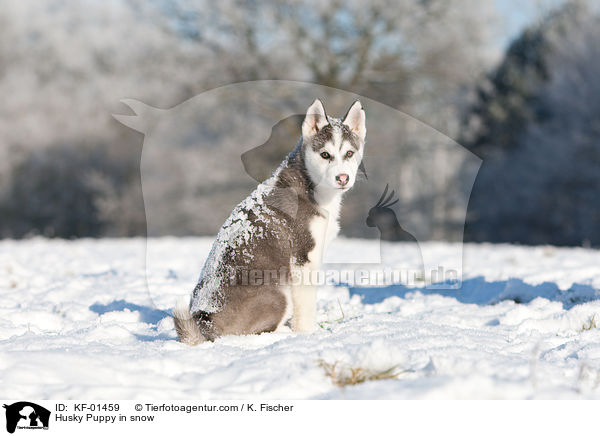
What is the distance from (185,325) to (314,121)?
1.82 metres

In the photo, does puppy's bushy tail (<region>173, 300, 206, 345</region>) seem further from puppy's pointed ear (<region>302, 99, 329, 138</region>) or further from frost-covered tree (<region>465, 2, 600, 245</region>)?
frost-covered tree (<region>465, 2, 600, 245</region>)

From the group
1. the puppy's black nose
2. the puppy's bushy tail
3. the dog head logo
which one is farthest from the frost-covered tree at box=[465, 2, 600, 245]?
the dog head logo

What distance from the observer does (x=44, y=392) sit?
253cm

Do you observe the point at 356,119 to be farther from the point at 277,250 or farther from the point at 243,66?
the point at 243,66

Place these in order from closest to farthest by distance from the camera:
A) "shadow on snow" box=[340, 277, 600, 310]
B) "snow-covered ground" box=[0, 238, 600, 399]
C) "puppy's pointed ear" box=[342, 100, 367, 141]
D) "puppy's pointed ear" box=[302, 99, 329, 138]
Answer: "snow-covered ground" box=[0, 238, 600, 399] < "puppy's pointed ear" box=[302, 99, 329, 138] < "puppy's pointed ear" box=[342, 100, 367, 141] < "shadow on snow" box=[340, 277, 600, 310]

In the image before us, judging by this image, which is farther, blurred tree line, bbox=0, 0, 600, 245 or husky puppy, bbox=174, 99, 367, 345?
blurred tree line, bbox=0, 0, 600, 245

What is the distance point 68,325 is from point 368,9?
1638cm

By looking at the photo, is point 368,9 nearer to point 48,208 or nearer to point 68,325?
point 48,208

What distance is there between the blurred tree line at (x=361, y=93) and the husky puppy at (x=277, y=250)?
15.0 meters

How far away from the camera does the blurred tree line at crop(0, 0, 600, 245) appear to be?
18141 millimetres

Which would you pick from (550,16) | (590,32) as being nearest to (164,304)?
(590,32)

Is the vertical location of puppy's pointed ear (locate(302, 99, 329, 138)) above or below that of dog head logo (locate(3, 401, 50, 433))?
above

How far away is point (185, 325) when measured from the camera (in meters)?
3.45

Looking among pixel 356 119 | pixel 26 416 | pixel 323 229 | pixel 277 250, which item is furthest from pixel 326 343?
pixel 356 119
